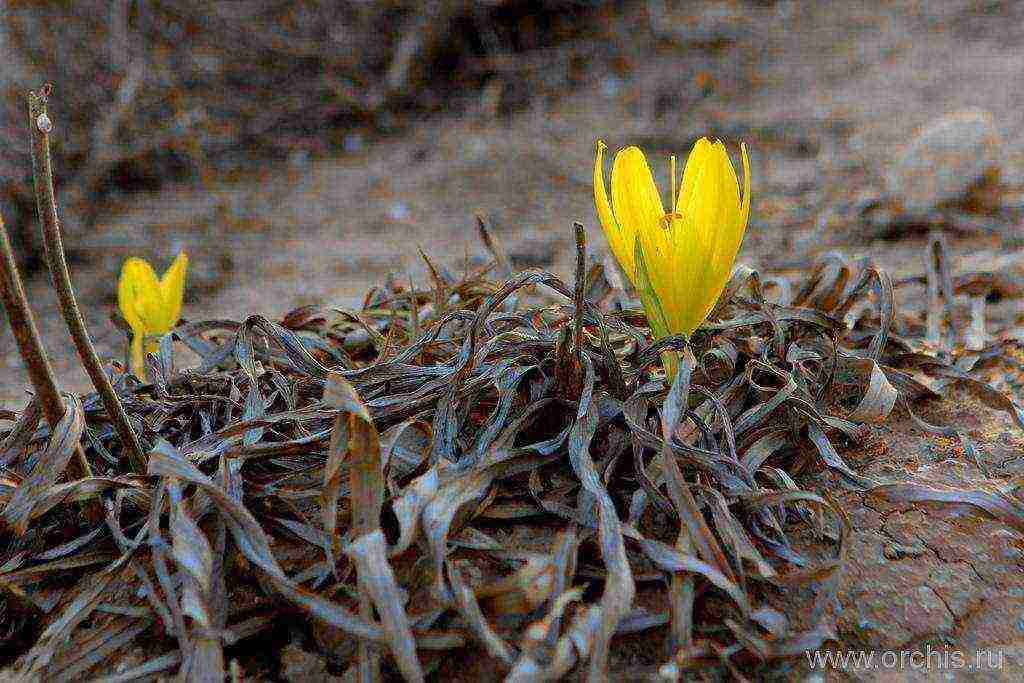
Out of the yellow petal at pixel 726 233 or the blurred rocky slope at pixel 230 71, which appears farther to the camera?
the blurred rocky slope at pixel 230 71

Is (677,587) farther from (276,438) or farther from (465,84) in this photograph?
(465,84)

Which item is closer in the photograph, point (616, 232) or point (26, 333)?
point (26, 333)

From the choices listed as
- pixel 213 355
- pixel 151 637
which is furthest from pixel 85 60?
pixel 151 637

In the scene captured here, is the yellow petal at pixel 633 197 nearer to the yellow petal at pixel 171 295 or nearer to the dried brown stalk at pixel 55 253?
the dried brown stalk at pixel 55 253

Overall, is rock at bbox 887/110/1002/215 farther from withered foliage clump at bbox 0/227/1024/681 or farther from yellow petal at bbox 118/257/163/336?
yellow petal at bbox 118/257/163/336

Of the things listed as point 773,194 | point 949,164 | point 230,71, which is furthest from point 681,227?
point 230,71

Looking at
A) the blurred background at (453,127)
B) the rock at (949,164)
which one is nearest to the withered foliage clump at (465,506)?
the blurred background at (453,127)

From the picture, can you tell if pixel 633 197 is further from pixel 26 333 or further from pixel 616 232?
pixel 26 333

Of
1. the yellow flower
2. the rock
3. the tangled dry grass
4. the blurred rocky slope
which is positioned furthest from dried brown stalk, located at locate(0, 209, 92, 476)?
the rock
